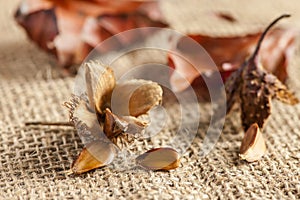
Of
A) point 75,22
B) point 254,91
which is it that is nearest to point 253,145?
point 254,91

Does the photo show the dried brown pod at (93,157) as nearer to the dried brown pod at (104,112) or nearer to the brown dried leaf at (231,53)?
the dried brown pod at (104,112)

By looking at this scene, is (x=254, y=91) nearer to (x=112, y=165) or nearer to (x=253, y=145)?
(x=253, y=145)

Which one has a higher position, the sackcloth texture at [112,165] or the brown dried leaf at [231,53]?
the brown dried leaf at [231,53]

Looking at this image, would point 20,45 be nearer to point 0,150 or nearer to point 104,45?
point 104,45

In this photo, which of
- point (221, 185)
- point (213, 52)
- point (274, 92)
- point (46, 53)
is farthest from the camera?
point (46, 53)

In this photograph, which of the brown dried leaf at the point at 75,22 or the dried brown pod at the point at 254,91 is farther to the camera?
the brown dried leaf at the point at 75,22

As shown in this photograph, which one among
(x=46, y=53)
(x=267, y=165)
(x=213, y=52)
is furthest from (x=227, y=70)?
(x=46, y=53)

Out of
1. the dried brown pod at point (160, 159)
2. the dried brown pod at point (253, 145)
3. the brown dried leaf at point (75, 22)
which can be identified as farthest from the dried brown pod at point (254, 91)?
the brown dried leaf at point (75, 22)
